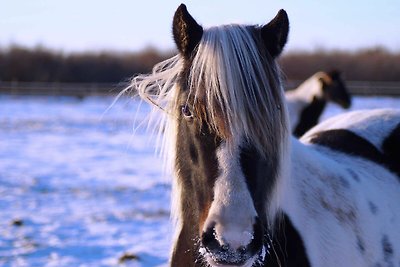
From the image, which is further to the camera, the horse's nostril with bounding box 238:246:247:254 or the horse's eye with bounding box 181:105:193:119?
the horse's eye with bounding box 181:105:193:119

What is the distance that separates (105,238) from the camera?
19.1 ft

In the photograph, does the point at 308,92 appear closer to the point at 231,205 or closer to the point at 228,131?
the point at 228,131

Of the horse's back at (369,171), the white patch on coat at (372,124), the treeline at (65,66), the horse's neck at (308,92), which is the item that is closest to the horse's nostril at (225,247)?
the horse's back at (369,171)

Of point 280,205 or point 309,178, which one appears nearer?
point 280,205

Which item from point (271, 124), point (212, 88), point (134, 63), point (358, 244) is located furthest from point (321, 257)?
point (134, 63)

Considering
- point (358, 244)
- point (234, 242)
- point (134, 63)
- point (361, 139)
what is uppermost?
point (134, 63)

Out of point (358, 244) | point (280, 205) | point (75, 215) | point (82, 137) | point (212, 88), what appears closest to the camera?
point (212, 88)

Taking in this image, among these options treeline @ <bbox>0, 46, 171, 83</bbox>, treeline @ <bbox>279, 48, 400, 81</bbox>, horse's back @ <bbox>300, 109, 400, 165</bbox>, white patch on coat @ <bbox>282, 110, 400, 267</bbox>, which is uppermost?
treeline @ <bbox>0, 46, 171, 83</bbox>

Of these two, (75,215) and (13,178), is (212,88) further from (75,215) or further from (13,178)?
(13,178)

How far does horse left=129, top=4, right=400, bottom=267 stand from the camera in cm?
196

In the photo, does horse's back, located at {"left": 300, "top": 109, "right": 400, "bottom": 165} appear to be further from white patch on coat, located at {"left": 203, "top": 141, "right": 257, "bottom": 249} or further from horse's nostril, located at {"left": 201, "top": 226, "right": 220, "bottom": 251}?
horse's nostril, located at {"left": 201, "top": 226, "right": 220, "bottom": 251}

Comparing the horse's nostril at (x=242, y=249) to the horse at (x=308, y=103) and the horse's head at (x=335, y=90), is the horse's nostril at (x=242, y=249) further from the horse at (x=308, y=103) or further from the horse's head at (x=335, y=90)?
the horse's head at (x=335, y=90)

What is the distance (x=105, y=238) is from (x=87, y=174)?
4054 mm

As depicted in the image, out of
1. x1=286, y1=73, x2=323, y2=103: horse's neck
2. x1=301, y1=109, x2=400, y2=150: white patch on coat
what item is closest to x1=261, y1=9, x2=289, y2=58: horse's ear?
x1=301, y1=109, x2=400, y2=150: white patch on coat
